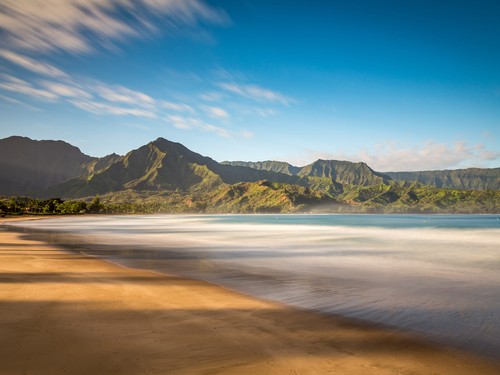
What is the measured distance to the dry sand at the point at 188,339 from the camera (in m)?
5.59

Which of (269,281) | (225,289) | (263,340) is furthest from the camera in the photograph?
(269,281)

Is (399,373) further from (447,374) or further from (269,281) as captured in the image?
(269,281)

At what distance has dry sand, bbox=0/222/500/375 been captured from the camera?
18.3ft

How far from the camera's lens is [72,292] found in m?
10.8

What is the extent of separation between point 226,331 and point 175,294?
4.34 metres

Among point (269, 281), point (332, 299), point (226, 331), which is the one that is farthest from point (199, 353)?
point (269, 281)

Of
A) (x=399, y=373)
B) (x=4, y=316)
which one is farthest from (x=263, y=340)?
(x=4, y=316)

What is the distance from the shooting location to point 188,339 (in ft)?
22.0

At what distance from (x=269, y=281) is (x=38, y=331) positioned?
32.0ft

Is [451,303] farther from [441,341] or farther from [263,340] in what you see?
[263,340]

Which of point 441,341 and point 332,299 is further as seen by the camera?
point 332,299

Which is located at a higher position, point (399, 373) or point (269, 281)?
point (399, 373)

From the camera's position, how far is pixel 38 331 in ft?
22.8

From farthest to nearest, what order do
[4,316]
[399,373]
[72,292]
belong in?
[72,292], [4,316], [399,373]
